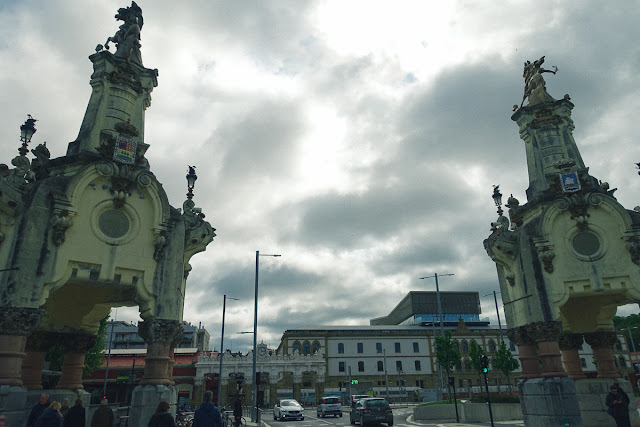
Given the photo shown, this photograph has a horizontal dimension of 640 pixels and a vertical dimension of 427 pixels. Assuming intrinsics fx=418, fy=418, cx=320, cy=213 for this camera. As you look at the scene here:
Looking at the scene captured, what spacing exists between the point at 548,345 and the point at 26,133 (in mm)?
21667

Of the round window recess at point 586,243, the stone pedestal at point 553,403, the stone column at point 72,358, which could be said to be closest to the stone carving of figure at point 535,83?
the round window recess at point 586,243

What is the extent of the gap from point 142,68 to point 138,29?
2942mm

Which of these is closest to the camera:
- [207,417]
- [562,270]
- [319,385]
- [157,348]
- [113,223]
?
[207,417]

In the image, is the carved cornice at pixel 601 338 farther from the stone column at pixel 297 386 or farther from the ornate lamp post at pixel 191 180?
the stone column at pixel 297 386

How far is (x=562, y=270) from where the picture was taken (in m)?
17.3

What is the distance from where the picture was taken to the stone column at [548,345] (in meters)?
16.5

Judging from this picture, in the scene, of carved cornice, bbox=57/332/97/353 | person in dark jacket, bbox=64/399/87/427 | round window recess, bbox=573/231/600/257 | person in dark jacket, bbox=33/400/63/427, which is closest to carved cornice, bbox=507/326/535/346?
round window recess, bbox=573/231/600/257

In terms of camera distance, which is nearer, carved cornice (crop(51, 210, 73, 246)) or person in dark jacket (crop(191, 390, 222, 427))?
person in dark jacket (crop(191, 390, 222, 427))

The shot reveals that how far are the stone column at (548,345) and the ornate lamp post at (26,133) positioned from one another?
68.5ft

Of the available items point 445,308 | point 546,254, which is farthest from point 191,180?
point 445,308

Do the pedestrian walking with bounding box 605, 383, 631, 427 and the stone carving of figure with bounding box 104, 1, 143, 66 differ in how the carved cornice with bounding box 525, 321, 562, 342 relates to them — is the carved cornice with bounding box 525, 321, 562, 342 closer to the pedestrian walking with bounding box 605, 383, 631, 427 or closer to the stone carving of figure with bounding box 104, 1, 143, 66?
the pedestrian walking with bounding box 605, 383, 631, 427

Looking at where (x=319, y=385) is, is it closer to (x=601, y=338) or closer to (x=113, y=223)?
(x=601, y=338)

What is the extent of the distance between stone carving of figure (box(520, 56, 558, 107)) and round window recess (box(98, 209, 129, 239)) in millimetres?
20304

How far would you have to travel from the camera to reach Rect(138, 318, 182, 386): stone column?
14.9 metres
